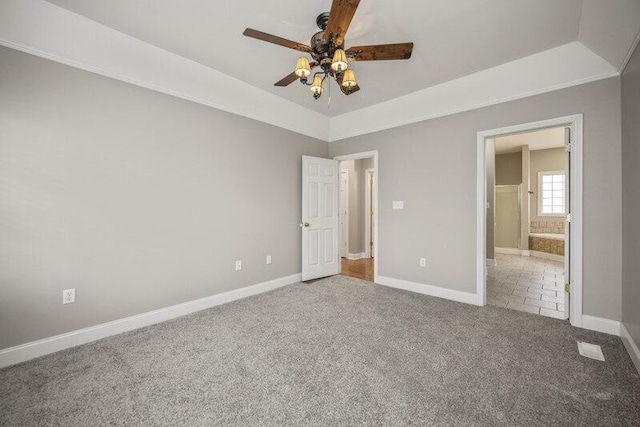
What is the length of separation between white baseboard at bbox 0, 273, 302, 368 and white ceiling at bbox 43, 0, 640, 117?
2.78 metres

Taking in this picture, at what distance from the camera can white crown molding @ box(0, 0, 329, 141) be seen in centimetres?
208

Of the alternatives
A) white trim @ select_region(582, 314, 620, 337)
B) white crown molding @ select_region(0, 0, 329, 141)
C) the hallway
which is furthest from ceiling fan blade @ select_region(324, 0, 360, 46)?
the hallway

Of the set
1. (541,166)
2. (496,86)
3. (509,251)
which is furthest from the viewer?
(541,166)

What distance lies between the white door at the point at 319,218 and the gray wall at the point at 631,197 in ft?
11.1

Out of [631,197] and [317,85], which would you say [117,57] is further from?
[631,197]

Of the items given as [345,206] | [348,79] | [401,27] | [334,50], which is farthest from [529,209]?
[334,50]

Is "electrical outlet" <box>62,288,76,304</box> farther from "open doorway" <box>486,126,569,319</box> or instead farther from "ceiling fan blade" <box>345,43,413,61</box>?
"open doorway" <box>486,126,569,319</box>

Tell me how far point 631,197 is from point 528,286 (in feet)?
7.84

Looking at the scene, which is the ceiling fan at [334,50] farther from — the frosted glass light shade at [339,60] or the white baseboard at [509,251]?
the white baseboard at [509,251]

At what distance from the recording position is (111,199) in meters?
2.51

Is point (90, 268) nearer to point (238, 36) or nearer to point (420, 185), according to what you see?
point (238, 36)

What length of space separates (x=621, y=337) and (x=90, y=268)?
4.86m

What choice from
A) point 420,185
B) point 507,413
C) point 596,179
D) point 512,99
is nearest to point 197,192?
point 420,185

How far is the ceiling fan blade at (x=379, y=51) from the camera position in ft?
6.59
